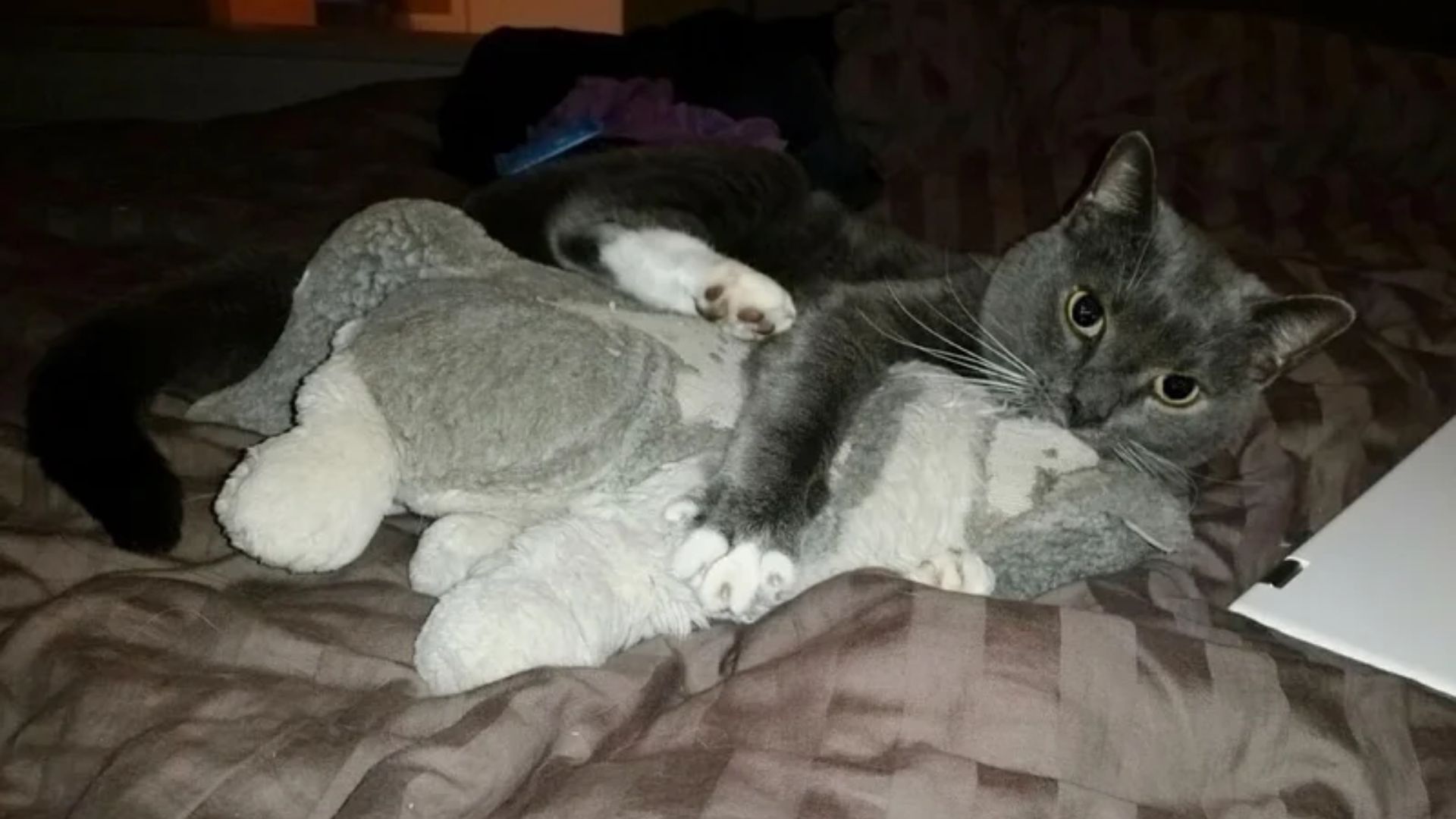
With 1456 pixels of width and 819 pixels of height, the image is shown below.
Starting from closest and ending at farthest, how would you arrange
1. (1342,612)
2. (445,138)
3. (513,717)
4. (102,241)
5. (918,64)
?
(513,717)
(1342,612)
(102,241)
(445,138)
(918,64)

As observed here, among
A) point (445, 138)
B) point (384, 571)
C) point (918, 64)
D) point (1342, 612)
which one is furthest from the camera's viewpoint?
point (918, 64)

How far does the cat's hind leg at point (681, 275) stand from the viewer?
117 cm

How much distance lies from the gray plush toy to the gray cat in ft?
0.15

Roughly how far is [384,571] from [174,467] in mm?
244

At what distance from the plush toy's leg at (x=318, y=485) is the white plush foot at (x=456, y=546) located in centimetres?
5

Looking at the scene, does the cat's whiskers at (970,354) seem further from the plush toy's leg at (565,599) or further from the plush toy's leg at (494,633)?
the plush toy's leg at (494,633)

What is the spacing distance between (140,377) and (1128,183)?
96cm

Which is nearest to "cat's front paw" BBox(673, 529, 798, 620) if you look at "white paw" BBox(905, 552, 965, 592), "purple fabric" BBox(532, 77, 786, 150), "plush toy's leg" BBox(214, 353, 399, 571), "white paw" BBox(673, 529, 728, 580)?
"white paw" BBox(673, 529, 728, 580)

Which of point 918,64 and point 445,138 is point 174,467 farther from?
point 918,64

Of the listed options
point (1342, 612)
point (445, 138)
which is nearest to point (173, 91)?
point (445, 138)

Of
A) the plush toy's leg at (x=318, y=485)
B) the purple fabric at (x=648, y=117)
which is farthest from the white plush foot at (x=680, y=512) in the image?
the purple fabric at (x=648, y=117)

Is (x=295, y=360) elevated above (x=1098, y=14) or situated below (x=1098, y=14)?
below

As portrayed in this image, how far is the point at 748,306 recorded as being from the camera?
1171 millimetres

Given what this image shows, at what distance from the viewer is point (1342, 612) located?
33.0 inches
